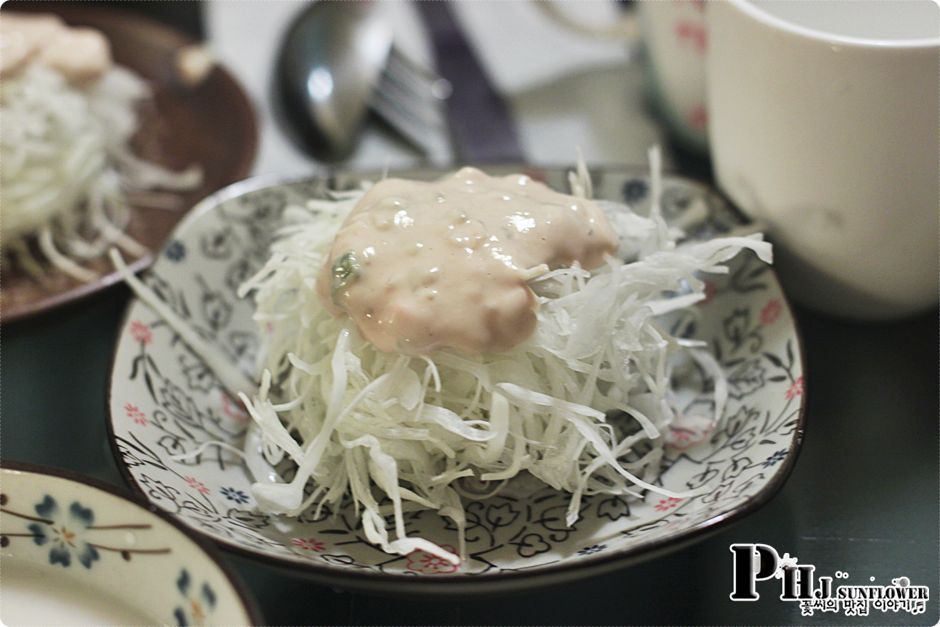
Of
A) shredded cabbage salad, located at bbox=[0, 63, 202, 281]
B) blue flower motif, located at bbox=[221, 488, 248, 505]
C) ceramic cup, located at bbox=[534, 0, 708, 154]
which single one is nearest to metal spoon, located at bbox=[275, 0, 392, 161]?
shredded cabbage salad, located at bbox=[0, 63, 202, 281]

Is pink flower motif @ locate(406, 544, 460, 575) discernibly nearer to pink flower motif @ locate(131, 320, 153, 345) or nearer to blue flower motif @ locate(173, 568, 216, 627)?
blue flower motif @ locate(173, 568, 216, 627)

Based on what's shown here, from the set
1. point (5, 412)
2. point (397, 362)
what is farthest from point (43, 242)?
point (397, 362)

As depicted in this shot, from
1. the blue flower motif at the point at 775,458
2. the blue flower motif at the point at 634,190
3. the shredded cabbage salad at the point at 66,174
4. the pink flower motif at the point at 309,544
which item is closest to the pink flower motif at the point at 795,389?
the blue flower motif at the point at 775,458

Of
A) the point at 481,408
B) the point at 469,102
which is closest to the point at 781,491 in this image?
the point at 481,408

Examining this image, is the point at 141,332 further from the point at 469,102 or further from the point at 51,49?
the point at 469,102

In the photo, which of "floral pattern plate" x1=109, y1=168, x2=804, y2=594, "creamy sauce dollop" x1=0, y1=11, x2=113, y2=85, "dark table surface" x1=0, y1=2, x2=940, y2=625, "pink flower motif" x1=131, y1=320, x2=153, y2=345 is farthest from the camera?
"creamy sauce dollop" x1=0, y1=11, x2=113, y2=85

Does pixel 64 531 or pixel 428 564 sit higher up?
pixel 64 531
